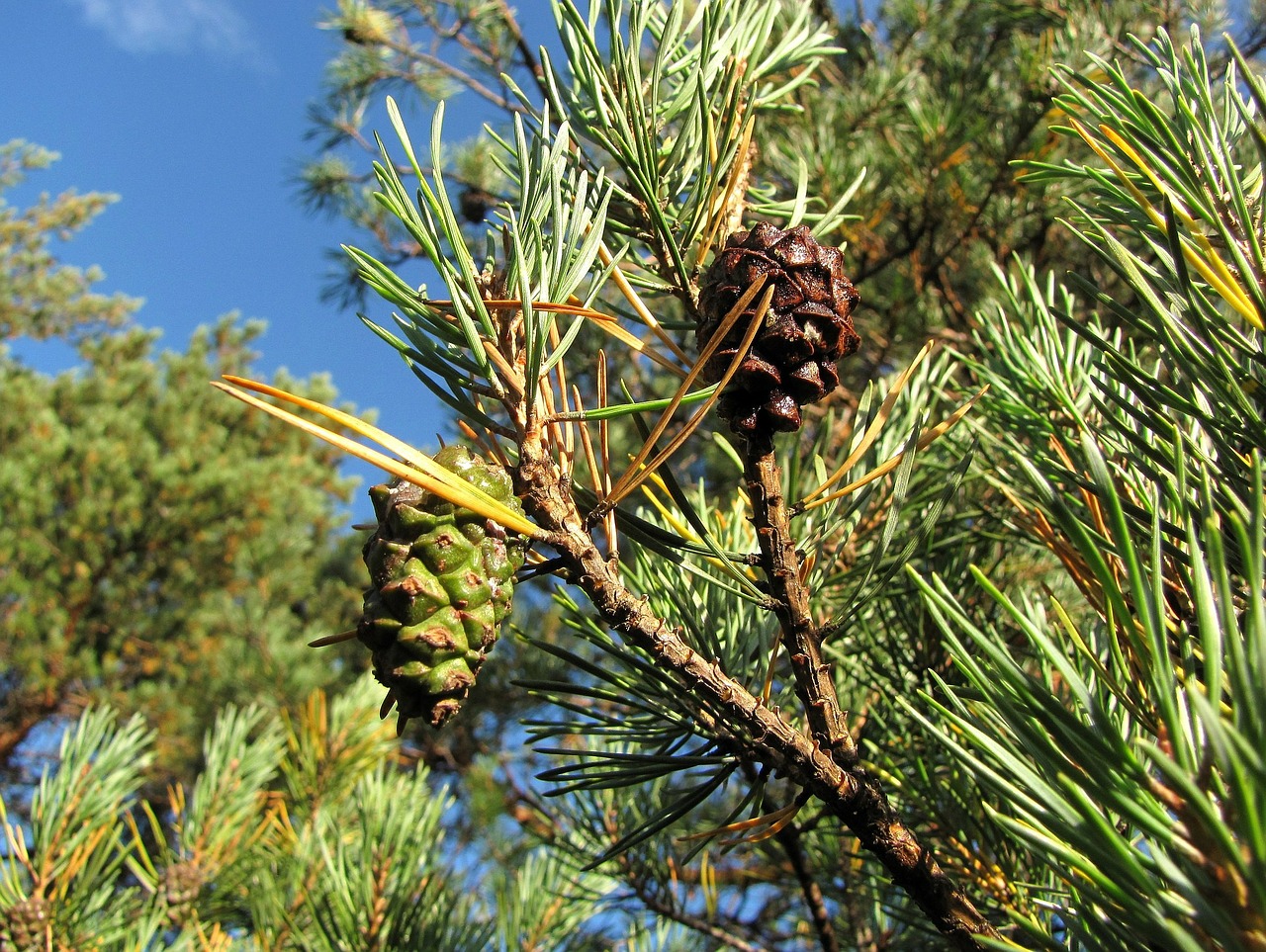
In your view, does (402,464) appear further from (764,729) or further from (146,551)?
(146,551)

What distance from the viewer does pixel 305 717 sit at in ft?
5.46

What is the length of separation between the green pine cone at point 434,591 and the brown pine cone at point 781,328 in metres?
0.14

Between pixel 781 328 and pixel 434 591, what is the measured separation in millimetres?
225

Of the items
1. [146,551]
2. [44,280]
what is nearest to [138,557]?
[146,551]

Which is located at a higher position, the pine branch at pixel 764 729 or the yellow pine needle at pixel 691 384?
the yellow pine needle at pixel 691 384

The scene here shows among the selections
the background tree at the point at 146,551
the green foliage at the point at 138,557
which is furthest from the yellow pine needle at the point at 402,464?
the green foliage at the point at 138,557

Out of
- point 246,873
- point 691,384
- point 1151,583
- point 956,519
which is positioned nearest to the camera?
point 1151,583

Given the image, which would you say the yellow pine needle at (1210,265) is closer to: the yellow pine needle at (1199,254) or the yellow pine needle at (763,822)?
the yellow pine needle at (1199,254)

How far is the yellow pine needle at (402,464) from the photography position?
1.11 feet

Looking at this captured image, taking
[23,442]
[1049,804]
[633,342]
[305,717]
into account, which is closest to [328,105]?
[305,717]

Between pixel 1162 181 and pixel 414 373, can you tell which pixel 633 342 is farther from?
pixel 1162 181

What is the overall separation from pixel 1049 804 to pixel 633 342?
0.32 meters

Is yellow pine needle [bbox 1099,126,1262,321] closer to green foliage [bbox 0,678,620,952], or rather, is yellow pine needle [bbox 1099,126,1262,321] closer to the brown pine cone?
the brown pine cone

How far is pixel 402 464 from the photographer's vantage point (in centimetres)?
37
